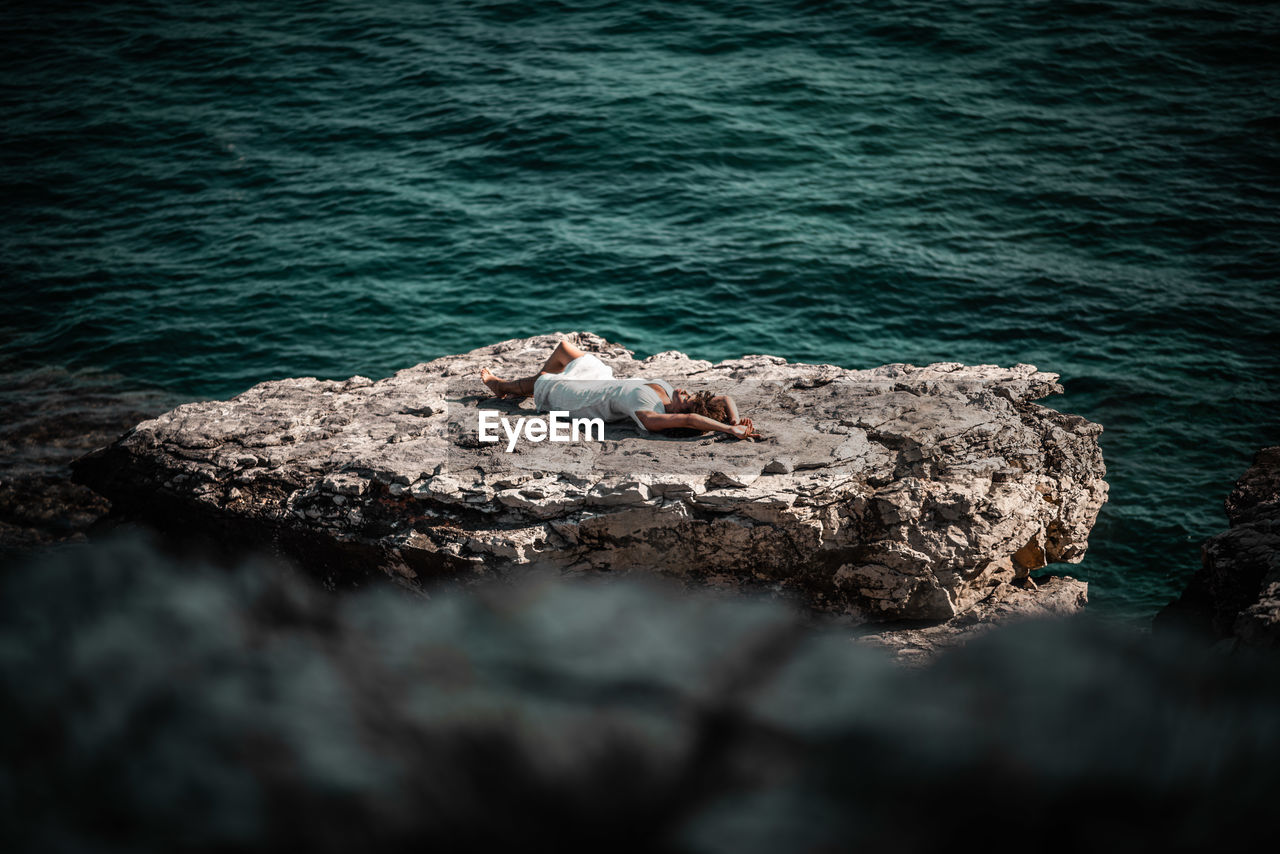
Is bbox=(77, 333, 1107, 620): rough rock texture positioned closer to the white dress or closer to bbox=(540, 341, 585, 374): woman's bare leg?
the white dress

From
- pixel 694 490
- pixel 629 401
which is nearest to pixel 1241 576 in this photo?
pixel 694 490

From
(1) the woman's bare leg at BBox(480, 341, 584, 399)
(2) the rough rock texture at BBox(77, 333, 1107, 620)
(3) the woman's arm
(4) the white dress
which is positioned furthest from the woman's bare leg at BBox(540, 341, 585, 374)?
(3) the woman's arm

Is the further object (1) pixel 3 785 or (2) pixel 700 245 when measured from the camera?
(2) pixel 700 245

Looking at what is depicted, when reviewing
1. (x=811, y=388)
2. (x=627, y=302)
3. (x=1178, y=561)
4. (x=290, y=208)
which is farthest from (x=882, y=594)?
(x=290, y=208)

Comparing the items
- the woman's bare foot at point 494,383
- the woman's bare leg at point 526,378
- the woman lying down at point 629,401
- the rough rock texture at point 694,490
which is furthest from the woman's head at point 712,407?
the woman's bare foot at point 494,383

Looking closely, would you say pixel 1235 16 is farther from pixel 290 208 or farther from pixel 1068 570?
pixel 290 208

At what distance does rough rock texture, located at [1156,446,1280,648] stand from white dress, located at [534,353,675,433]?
353 cm

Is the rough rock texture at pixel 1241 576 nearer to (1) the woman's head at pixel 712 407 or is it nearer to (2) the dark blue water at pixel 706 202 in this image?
(2) the dark blue water at pixel 706 202

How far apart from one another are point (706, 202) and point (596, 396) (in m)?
7.99

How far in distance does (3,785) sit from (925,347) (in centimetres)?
1010

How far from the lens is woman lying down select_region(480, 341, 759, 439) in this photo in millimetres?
5430

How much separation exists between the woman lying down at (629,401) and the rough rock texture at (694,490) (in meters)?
0.13

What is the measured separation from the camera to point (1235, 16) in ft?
49.6

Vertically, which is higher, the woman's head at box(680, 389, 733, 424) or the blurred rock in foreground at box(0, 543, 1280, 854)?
the blurred rock in foreground at box(0, 543, 1280, 854)
